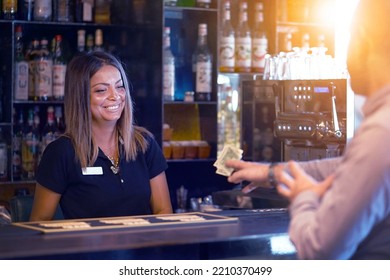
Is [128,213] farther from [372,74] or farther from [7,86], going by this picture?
[372,74]

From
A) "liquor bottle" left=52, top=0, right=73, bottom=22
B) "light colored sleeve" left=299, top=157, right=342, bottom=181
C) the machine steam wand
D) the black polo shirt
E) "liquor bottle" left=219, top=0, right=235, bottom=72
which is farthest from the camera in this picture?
"liquor bottle" left=219, top=0, right=235, bottom=72

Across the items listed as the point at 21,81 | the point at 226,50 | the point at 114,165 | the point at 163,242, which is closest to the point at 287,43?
the point at 226,50

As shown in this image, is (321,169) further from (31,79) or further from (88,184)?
(31,79)

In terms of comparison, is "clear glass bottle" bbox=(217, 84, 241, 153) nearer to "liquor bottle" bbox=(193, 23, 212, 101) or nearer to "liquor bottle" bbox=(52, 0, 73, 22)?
"liquor bottle" bbox=(193, 23, 212, 101)

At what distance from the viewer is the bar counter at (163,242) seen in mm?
1853

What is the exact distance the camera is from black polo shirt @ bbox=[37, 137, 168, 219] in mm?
2809

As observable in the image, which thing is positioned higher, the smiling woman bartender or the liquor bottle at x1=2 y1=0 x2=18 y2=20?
the liquor bottle at x1=2 y1=0 x2=18 y2=20

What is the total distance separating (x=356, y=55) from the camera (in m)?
1.40

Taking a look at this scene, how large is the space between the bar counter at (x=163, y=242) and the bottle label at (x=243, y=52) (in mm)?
1953

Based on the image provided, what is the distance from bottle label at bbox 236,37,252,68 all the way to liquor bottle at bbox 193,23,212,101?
7.0 inches

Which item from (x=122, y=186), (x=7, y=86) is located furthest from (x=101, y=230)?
(x=7, y=86)

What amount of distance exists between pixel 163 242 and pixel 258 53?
8.20 ft

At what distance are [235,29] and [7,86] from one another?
1.28 metres

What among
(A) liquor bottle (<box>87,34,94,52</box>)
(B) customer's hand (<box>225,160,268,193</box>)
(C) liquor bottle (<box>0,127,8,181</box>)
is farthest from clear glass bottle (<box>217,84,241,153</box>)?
(B) customer's hand (<box>225,160,268,193</box>)
